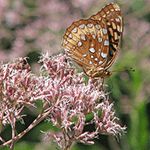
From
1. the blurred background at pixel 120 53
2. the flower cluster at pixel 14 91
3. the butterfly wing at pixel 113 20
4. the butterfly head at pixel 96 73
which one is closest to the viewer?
the flower cluster at pixel 14 91

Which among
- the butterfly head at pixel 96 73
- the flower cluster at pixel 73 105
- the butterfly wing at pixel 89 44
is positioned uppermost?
the butterfly wing at pixel 89 44

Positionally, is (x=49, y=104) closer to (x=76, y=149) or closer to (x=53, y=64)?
(x=53, y=64)

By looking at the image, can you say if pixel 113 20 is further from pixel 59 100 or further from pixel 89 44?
pixel 59 100

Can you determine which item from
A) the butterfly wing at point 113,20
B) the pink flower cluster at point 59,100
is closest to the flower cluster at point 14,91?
the pink flower cluster at point 59,100

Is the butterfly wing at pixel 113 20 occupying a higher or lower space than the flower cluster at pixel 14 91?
higher

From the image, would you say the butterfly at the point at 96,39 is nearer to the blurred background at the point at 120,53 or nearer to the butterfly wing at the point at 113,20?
the butterfly wing at the point at 113,20

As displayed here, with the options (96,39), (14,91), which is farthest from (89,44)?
(14,91)

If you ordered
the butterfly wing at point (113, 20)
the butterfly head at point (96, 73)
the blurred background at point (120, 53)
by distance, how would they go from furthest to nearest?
1. the blurred background at point (120, 53)
2. the butterfly wing at point (113, 20)
3. the butterfly head at point (96, 73)
